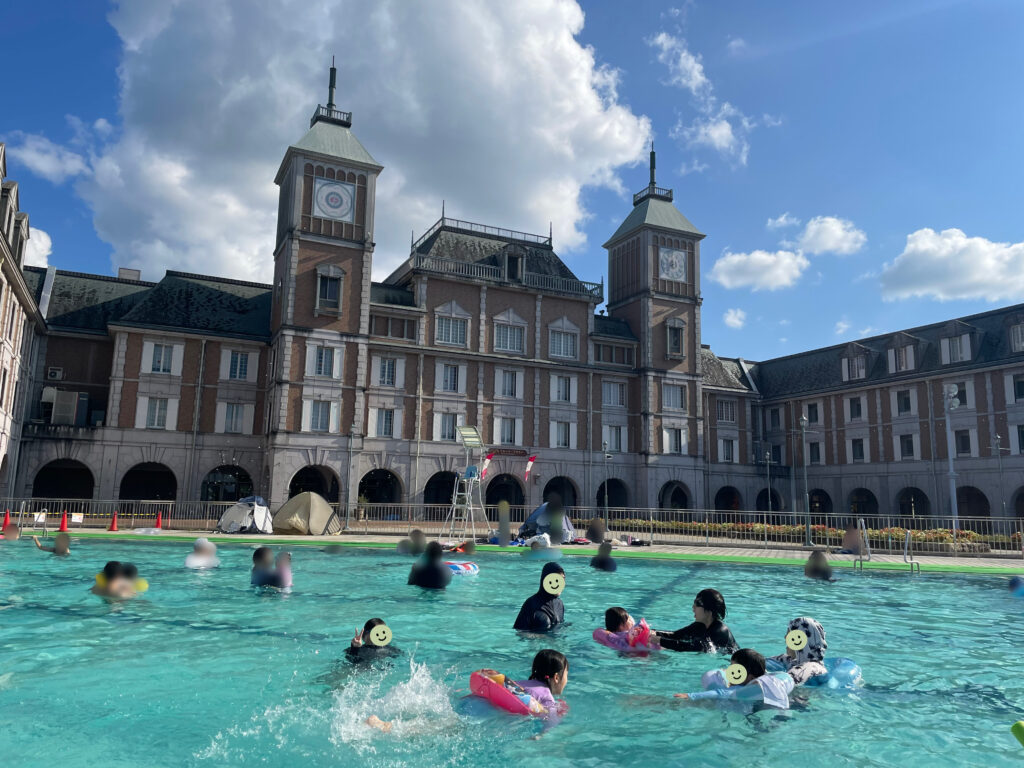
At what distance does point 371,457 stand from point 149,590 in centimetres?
2612

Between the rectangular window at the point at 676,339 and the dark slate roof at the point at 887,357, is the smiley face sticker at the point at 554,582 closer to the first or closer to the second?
the rectangular window at the point at 676,339

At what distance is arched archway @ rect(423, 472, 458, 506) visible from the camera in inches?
1778

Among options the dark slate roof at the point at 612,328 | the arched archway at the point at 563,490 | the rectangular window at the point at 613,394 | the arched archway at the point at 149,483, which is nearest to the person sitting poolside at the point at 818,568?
the arched archway at the point at 563,490

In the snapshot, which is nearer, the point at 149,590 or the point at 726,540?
the point at 149,590

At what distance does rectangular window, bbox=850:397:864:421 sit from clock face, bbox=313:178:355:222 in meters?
37.2

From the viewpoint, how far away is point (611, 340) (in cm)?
4956

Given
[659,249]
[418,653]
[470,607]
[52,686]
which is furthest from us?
[659,249]

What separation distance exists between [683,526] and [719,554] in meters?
9.96

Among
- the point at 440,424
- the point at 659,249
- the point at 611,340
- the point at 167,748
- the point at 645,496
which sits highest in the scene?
the point at 659,249

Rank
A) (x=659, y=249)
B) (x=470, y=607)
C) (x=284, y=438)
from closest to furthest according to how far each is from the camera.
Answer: (x=470, y=607) < (x=284, y=438) < (x=659, y=249)

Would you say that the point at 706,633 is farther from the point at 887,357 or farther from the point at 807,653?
the point at 887,357

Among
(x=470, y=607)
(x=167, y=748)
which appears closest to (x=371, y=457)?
(x=470, y=607)

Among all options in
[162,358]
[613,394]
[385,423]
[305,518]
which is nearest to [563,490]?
[613,394]

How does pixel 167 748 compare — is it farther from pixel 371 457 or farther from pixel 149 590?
pixel 371 457
